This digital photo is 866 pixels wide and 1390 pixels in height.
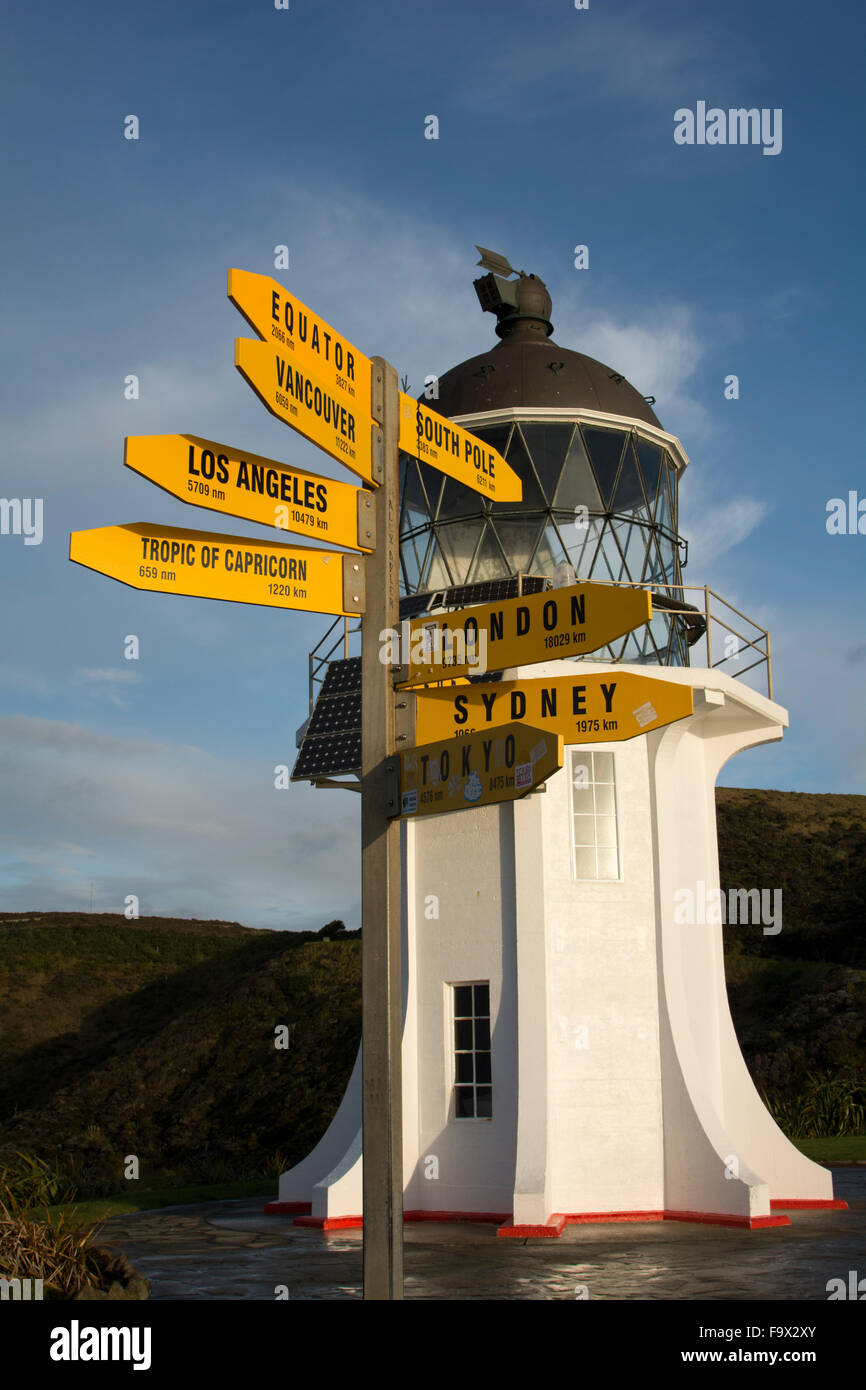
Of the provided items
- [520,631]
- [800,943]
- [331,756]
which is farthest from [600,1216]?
[800,943]

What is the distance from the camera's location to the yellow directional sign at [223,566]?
19.4ft

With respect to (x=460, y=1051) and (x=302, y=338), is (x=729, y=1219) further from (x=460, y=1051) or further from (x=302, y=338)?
(x=302, y=338)

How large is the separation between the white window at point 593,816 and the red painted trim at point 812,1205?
3829 mm

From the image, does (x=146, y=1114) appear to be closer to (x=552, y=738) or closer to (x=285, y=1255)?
(x=285, y=1255)

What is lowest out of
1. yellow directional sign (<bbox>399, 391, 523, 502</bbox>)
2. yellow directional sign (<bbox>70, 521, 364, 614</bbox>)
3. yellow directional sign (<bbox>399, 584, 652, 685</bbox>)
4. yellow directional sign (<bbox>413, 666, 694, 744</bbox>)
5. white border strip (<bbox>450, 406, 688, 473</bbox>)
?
yellow directional sign (<bbox>413, 666, 694, 744</bbox>)

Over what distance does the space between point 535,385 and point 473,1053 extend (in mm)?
7620

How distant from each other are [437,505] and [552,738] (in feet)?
32.2

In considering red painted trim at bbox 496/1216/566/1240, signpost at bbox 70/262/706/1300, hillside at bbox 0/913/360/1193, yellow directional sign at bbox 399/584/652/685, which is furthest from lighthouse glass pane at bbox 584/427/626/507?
hillside at bbox 0/913/360/1193

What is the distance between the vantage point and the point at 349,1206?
42.8ft

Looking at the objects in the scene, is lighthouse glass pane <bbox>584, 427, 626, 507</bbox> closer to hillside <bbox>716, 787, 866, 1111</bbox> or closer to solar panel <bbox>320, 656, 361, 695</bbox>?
solar panel <bbox>320, 656, 361, 695</bbox>

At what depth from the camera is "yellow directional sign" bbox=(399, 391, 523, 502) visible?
22.9 feet

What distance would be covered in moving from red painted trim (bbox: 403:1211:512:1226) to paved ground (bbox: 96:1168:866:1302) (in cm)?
31

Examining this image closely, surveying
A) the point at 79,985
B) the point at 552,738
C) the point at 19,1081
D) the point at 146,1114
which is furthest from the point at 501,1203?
the point at 79,985
